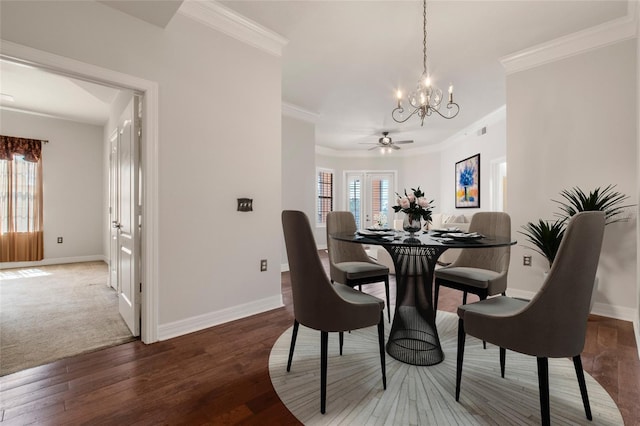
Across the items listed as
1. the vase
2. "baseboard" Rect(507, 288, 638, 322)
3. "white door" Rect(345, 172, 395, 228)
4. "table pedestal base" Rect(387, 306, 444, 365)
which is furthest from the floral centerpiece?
"white door" Rect(345, 172, 395, 228)

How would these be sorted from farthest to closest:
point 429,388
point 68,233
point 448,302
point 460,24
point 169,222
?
1. point 68,233
2. point 448,302
3. point 460,24
4. point 169,222
5. point 429,388

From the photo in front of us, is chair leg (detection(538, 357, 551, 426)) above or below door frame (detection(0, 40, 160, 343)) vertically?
below

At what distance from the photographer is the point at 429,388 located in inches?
68.0

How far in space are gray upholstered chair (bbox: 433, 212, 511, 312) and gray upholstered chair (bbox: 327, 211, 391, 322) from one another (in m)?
0.49

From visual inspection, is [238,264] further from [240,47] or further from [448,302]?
[448,302]

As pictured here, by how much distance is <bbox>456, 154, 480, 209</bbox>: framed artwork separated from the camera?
247 inches

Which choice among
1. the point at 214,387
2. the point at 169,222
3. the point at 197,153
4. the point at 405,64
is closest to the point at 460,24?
the point at 405,64

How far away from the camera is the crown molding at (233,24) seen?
2508 mm

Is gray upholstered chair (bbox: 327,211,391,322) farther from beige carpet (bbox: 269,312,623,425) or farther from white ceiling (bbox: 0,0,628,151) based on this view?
white ceiling (bbox: 0,0,628,151)

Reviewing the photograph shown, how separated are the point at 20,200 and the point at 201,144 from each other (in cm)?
501

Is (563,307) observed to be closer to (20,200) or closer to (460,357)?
(460,357)

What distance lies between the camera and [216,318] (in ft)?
8.84

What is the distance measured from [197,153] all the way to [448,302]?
10.0ft

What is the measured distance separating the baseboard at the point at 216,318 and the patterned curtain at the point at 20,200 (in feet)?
16.0
